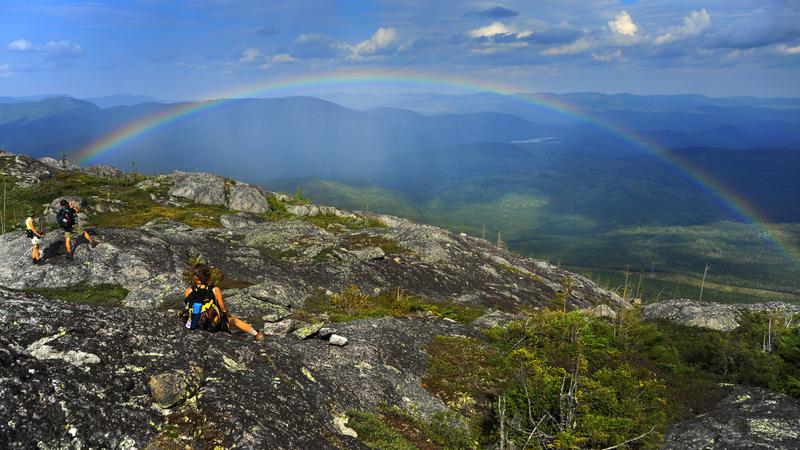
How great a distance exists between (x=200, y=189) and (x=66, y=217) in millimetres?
74999

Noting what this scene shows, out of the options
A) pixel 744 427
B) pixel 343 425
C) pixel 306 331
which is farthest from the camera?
pixel 306 331

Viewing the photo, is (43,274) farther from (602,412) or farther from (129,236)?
(602,412)

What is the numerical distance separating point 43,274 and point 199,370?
3230 centimetres

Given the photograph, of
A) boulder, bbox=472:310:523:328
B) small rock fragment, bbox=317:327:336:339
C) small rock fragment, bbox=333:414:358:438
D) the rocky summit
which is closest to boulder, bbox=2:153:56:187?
the rocky summit

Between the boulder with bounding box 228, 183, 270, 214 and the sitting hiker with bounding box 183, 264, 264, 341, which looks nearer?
the sitting hiker with bounding box 183, 264, 264, 341

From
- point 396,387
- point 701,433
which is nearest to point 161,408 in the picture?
point 396,387

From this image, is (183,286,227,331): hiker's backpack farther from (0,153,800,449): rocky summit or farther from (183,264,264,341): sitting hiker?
(0,153,800,449): rocky summit

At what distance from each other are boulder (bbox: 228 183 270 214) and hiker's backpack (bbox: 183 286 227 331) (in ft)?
301

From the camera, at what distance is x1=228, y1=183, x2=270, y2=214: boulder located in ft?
350

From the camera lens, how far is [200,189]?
108 m

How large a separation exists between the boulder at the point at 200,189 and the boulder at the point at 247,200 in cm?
248

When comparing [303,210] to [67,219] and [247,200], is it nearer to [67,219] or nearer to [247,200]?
[247,200]

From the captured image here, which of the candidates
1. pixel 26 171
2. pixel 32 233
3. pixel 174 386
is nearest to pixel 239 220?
pixel 32 233

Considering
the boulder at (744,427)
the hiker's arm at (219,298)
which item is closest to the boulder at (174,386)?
the hiker's arm at (219,298)
